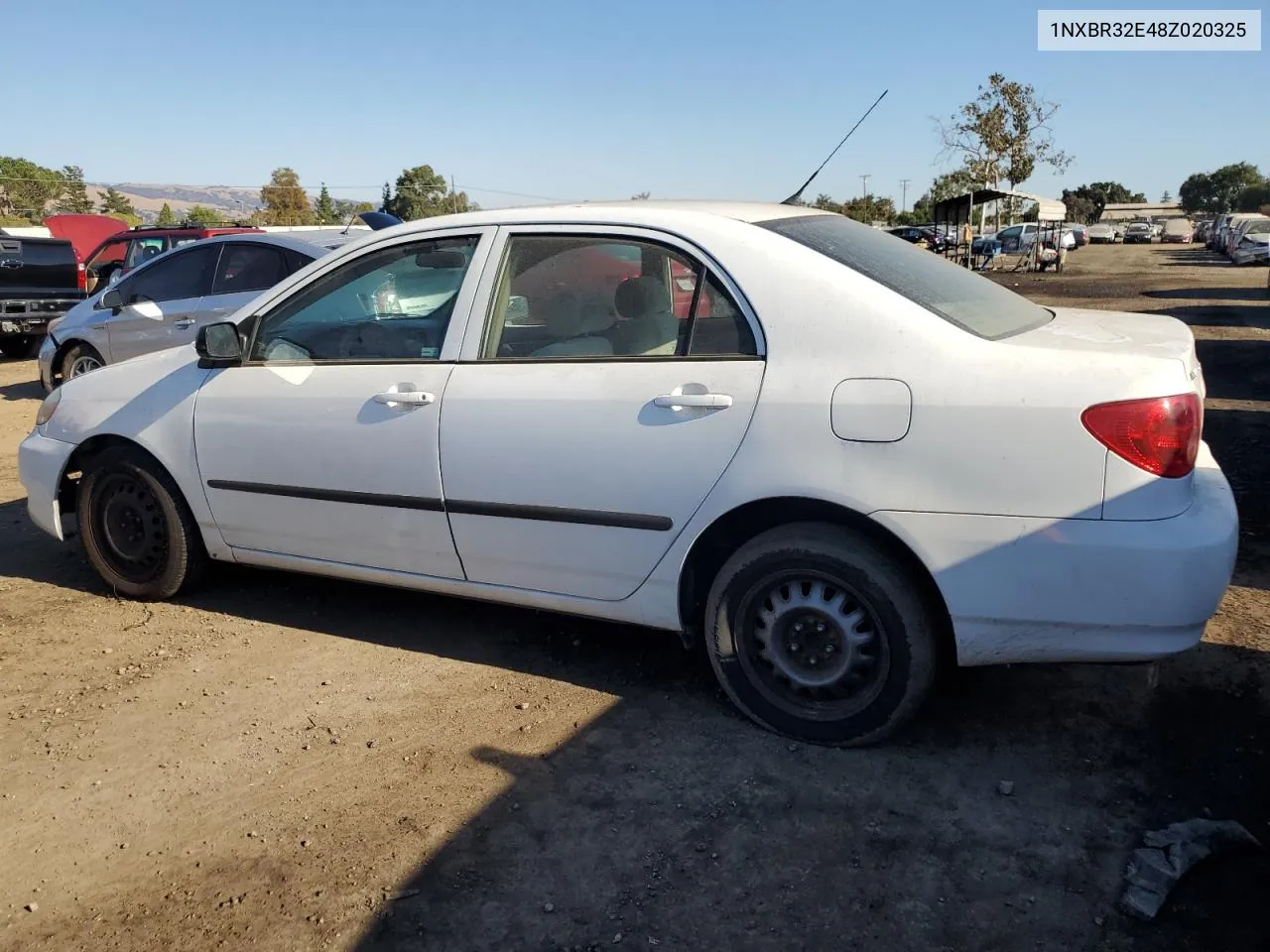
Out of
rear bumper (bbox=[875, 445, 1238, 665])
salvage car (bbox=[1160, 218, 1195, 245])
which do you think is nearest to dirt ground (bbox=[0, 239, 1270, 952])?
rear bumper (bbox=[875, 445, 1238, 665])

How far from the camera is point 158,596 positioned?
4.61 meters

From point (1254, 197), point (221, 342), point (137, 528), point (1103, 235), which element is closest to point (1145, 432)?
point (221, 342)

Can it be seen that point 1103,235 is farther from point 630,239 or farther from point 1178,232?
point 630,239

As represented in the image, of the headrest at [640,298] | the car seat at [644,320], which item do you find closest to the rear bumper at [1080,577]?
the car seat at [644,320]

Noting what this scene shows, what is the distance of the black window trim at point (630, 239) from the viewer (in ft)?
10.6

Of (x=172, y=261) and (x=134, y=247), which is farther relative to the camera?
(x=134, y=247)

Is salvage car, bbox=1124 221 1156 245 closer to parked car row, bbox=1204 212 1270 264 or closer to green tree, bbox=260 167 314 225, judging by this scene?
parked car row, bbox=1204 212 1270 264

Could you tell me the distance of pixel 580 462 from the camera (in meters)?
3.37

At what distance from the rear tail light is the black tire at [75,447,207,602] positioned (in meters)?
3.64

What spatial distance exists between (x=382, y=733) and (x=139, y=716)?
3.08ft

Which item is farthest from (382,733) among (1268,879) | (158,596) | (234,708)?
(1268,879)

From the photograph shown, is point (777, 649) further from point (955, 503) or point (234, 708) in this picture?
point (234, 708)

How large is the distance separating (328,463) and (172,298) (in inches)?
238

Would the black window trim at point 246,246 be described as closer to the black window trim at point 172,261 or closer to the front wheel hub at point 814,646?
the black window trim at point 172,261
